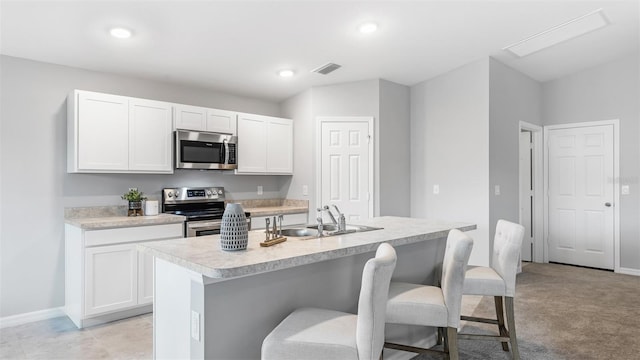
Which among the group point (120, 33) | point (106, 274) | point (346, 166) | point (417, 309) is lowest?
point (106, 274)

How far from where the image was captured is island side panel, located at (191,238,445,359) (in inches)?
64.5

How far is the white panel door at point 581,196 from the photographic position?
17.0 ft

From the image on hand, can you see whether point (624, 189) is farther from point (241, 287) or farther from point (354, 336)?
point (241, 287)

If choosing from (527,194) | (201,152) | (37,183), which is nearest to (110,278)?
(37,183)

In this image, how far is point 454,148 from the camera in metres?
4.81

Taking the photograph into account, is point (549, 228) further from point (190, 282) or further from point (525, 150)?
point (190, 282)

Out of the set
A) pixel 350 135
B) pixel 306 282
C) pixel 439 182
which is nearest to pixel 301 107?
pixel 350 135

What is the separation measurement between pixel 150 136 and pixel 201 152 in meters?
0.53

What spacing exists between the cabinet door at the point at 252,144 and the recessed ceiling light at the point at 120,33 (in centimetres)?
161

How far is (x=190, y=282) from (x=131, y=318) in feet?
7.17

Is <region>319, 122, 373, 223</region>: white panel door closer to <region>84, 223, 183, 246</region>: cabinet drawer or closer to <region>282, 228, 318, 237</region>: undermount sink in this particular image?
<region>84, 223, 183, 246</region>: cabinet drawer

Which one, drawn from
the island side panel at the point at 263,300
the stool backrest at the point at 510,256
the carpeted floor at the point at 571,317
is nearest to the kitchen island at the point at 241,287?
the island side panel at the point at 263,300

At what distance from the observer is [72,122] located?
133 inches

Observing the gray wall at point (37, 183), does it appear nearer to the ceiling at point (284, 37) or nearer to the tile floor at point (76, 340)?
the ceiling at point (284, 37)
